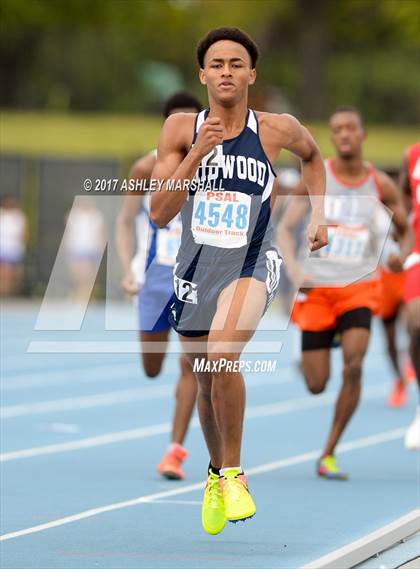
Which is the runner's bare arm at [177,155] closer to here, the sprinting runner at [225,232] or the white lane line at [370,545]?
the sprinting runner at [225,232]

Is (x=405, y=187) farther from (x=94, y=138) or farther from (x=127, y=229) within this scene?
(x=94, y=138)

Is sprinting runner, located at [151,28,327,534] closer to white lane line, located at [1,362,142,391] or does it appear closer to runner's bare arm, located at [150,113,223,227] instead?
runner's bare arm, located at [150,113,223,227]

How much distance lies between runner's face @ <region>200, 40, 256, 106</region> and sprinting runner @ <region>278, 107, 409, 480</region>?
3.42 metres

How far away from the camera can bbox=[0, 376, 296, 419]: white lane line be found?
14938 mm

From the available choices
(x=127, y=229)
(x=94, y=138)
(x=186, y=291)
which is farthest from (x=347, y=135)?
(x=94, y=138)

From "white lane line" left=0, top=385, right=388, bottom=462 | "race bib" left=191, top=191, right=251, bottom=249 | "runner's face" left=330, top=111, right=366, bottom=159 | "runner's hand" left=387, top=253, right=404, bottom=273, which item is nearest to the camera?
"race bib" left=191, top=191, right=251, bottom=249

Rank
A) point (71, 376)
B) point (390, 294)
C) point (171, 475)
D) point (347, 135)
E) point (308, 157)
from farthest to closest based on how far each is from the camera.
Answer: point (71, 376), point (390, 294), point (347, 135), point (171, 475), point (308, 157)

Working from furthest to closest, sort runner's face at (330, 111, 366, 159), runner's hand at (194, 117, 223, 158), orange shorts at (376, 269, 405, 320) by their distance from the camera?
1. orange shorts at (376, 269, 405, 320)
2. runner's face at (330, 111, 366, 159)
3. runner's hand at (194, 117, 223, 158)

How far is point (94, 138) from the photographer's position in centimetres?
3519

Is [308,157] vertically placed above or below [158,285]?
below

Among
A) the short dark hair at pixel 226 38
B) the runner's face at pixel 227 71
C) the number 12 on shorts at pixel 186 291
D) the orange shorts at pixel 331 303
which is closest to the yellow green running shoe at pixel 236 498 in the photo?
the number 12 on shorts at pixel 186 291

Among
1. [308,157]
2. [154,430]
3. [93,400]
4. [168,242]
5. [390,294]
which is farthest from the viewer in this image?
[93,400]

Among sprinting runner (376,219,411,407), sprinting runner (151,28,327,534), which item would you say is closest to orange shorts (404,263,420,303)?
sprinting runner (151,28,327,534)

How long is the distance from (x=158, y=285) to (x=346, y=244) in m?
1.44
